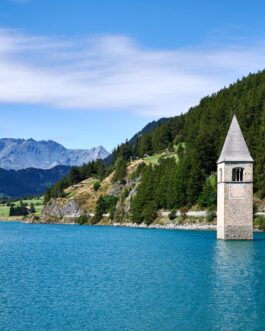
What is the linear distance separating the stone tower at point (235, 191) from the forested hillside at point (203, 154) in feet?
96.0

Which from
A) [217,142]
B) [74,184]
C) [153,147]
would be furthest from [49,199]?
[217,142]

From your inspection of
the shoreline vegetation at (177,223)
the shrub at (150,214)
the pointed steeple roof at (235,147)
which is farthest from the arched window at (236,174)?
the shrub at (150,214)

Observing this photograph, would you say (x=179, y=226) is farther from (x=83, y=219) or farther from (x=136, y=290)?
(x=136, y=290)

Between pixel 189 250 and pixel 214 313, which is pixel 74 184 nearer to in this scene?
pixel 189 250

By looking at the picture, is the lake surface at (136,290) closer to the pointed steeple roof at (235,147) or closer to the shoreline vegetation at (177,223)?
the pointed steeple roof at (235,147)

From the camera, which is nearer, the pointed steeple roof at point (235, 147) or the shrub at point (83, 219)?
the pointed steeple roof at point (235, 147)

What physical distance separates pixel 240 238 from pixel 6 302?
143 feet

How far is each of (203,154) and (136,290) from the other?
85.1 metres

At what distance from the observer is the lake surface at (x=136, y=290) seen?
32531mm

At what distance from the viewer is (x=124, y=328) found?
3095cm

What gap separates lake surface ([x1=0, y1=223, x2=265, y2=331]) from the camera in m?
32.5

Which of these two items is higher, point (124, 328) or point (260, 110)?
point (260, 110)

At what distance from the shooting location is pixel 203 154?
409 feet

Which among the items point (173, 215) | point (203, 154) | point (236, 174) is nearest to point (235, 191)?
point (236, 174)
